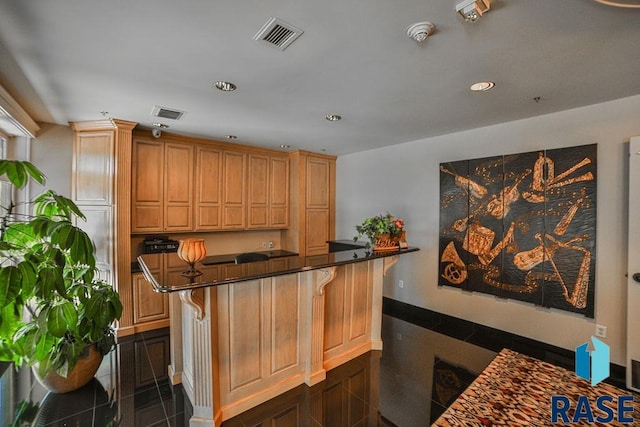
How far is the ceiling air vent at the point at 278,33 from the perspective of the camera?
5.10 ft

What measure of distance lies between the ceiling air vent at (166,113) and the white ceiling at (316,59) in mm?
83

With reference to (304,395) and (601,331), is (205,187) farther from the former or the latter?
(601,331)

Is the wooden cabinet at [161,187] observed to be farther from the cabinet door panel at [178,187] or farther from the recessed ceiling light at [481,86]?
the recessed ceiling light at [481,86]


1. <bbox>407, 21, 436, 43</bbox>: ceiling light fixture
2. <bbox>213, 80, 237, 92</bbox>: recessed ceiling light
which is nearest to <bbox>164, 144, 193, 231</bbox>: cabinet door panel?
<bbox>213, 80, 237, 92</bbox>: recessed ceiling light

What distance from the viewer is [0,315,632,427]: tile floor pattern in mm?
2021

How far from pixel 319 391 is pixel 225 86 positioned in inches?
105

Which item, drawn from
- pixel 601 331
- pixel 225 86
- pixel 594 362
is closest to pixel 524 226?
pixel 601 331

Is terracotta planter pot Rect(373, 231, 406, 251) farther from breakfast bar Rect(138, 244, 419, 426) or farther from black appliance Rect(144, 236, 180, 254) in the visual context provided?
black appliance Rect(144, 236, 180, 254)

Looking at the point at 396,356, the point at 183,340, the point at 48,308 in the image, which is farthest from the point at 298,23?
the point at 396,356

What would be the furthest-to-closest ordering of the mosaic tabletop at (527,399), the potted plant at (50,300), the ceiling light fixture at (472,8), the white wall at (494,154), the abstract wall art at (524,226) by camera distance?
the abstract wall art at (524,226) → the white wall at (494,154) → the potted plant at (50,300) → the ceiling light fixture at (472,8) → the mosaic tabletop at (527,399)

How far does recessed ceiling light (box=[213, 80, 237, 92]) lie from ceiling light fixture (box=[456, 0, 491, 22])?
1.69m

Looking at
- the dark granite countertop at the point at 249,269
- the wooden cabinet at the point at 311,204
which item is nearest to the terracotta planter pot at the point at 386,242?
the dark granite countertop at the point at 249,269

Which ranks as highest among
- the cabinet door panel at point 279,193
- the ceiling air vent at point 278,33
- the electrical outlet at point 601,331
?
the ceiling air vent at point 278,33

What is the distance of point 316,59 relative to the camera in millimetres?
1904
